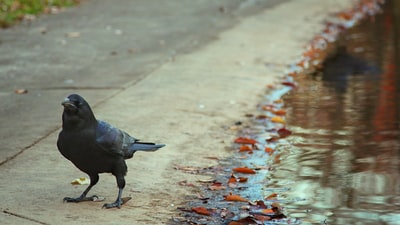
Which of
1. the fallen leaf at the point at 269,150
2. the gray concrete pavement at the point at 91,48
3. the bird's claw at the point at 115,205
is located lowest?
the fallen leaf at the point at 269,150

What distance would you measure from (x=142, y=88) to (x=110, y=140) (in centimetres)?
438

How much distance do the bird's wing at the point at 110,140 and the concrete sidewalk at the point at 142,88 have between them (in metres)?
0.45

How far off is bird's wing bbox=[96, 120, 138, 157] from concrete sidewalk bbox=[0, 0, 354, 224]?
45cm

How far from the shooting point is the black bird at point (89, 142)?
5914mm

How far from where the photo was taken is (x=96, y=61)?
12.1 m

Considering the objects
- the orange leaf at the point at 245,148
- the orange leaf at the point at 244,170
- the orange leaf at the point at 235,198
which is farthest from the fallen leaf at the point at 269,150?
the orange leaf at the point at 235,198

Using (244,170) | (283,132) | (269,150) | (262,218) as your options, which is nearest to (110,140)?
(262,218)

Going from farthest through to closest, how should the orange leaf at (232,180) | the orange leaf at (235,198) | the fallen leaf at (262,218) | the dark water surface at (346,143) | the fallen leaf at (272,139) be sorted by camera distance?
the fallen leaf at (272,139) < the orange leaf at (232,180) < the orange leaf at (235,198) < the dark water surface at (346,143) < the fallen leaf at (262,218)

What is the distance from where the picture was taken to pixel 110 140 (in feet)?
19.8

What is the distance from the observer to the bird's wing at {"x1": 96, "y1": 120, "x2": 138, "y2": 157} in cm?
600

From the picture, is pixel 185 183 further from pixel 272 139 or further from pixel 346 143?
pixel 346 143

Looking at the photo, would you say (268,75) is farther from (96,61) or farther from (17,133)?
(17,133)

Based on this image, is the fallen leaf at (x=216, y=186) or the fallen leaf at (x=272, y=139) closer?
the fallen leaf at (x=216, y=186)

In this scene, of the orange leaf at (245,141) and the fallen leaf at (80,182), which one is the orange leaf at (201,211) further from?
the orange leaf at (245,141)
